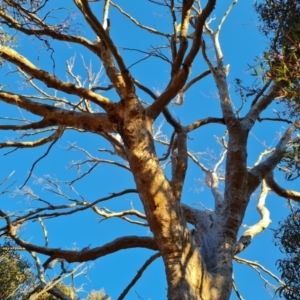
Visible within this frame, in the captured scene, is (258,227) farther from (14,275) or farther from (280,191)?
(14,275)

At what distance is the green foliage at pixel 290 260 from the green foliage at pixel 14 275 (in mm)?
3707

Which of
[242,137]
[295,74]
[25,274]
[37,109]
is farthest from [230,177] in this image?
[25,274]

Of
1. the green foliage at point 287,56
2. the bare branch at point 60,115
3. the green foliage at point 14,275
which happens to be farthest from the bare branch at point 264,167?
the green foliage at point 14,275

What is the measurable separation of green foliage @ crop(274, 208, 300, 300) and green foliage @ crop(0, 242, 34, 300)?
3707 millimetres

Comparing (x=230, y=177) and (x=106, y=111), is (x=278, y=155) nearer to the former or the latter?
(x=230, y=177)

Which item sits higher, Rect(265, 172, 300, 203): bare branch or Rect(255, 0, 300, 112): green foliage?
Rect(265, 172, 300, 203): bare branch

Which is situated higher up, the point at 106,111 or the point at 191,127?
the point at 191,127

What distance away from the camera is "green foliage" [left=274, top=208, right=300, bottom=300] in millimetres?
3533

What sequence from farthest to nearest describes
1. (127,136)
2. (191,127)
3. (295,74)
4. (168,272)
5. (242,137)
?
(191,127) < (242,137) < (127,136) < (168,272) < (295,74)

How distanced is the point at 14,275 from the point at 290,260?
427 cm

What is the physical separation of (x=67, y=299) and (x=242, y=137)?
96.3 inches

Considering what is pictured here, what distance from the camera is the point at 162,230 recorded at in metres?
2.98

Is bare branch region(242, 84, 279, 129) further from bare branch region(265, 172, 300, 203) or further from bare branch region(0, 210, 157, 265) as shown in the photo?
bare branch region(0, 210, 157, 265)

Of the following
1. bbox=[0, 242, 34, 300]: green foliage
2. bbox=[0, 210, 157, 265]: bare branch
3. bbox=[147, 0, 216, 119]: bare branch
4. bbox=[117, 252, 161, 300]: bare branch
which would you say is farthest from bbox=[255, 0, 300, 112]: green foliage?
bbox=[0, 242, 34, 300]: green foliage
